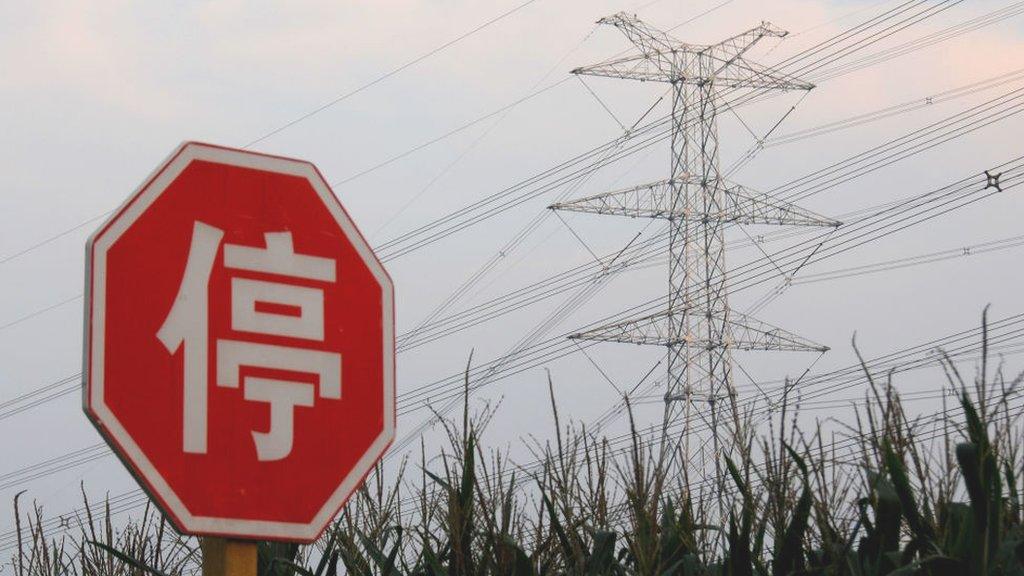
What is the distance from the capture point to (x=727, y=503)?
6.86 meters

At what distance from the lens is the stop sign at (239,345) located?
9.79 feet

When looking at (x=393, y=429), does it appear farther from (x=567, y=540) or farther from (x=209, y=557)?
(x=567, y=540)

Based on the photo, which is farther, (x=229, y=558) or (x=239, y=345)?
(x=239, y=345)

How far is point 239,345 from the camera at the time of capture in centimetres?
312

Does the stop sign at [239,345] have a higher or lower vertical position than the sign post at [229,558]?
higher

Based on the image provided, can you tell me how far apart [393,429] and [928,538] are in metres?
2.95

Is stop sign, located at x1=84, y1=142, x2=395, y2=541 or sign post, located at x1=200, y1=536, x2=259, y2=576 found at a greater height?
stop sign, located at x1=84, y1=142, x2=395, y2=541

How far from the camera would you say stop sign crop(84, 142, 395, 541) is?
117 inches

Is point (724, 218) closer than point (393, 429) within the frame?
No

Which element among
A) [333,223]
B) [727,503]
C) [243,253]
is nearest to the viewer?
[243,253]

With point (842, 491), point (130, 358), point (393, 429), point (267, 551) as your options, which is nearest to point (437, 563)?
point (267, 551)

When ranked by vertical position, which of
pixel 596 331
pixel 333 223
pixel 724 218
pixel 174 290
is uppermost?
pixel 724 218

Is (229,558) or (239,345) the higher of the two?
(239,345)

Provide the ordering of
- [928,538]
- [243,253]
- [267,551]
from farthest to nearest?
[267,551] < [928,538] < [243,253]
